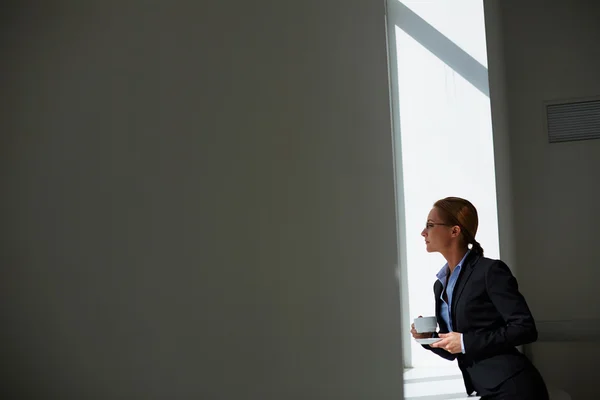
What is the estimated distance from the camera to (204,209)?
1613 millimetres

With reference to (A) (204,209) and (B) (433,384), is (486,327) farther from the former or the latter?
(A) (204,209)

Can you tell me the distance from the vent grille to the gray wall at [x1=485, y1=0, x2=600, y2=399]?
0.03 m

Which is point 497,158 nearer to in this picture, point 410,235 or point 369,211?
point 410,235

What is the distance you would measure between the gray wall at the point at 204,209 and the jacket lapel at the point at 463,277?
0.38 metres

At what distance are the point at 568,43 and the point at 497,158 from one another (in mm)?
802

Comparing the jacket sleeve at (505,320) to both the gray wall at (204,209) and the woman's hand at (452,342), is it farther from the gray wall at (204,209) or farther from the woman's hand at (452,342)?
the gray wall at (204,209)

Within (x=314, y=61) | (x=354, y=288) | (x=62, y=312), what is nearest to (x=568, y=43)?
(x=314, y=61)

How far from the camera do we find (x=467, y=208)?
78.9 inches

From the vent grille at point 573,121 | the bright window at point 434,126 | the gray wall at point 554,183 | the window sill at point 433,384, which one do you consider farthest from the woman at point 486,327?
the vent grille at point 573,121

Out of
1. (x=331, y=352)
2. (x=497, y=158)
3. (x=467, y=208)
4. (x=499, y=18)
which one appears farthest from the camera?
(x=499, y=18)

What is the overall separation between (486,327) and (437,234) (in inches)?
13.2

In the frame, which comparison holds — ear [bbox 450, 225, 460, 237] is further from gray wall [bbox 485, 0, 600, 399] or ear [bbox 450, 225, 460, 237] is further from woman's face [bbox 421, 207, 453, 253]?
gray wall [bbox 485, 0, 600, 399]

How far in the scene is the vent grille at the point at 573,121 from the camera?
2850 mm

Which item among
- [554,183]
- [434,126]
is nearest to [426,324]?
[434,126]
